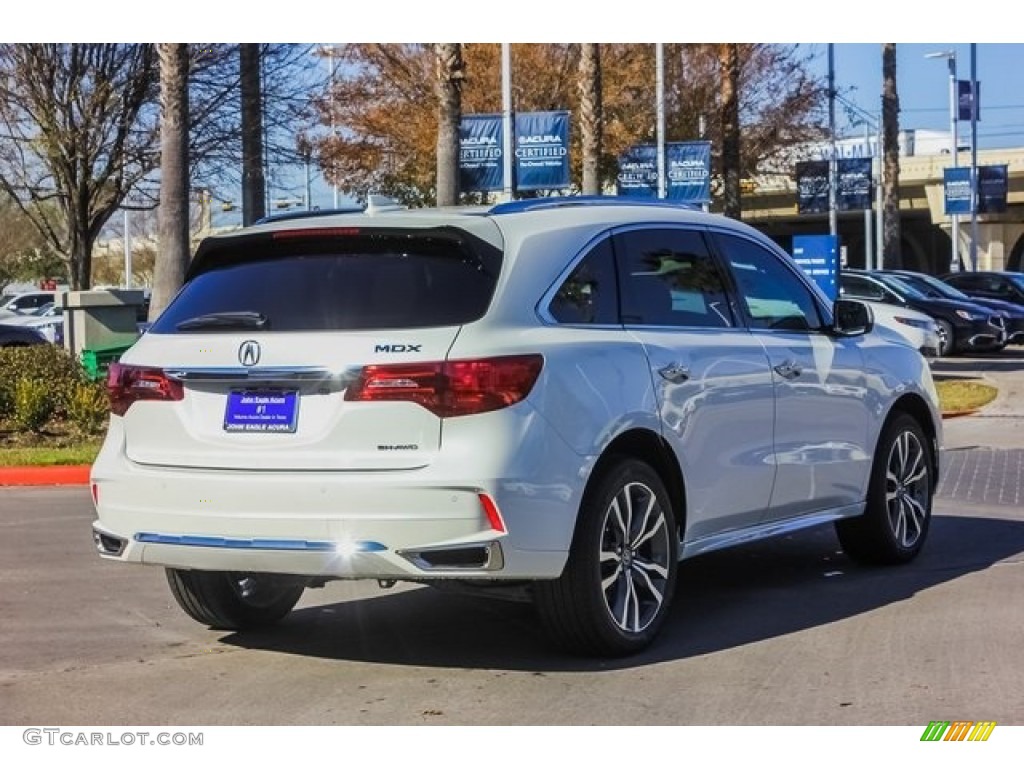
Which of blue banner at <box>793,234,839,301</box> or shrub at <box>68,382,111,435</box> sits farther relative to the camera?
blue banner at <box>793,234,839,301</box>

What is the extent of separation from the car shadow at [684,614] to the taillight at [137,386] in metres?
1.27

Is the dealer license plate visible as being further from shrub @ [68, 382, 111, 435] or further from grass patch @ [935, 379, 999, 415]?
grass patch @ [935, 379, 999, 415]

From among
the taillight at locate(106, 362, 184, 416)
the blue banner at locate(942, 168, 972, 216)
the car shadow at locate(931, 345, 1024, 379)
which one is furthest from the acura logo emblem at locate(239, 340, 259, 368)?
the blue banner at locate(942, 168, 972, 216)

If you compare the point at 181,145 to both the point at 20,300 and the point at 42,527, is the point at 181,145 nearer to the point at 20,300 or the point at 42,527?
the point at 42,527

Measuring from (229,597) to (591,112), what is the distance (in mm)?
21964

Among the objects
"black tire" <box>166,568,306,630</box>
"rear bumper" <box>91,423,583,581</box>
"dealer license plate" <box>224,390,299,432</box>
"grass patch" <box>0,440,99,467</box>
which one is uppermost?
"dealer license plate" <box>224,390,299,432</box>

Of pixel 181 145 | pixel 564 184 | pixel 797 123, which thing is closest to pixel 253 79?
pixel 564 184

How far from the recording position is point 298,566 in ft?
18.8

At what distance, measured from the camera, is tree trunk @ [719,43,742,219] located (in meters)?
31.2

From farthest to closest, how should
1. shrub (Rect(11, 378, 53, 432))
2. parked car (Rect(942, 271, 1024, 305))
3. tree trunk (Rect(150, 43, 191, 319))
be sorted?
parked car (Rect(942, 271, 1024, 305)) → tree trunk (Rect(150, 43, 191, 319)) → shrub (Rect(11, 378, 53, 432))

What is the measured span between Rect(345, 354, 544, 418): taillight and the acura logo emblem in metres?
0.46

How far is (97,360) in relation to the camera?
17.4 m

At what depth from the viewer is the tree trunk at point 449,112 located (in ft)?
64.3

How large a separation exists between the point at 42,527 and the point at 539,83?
29.3m
